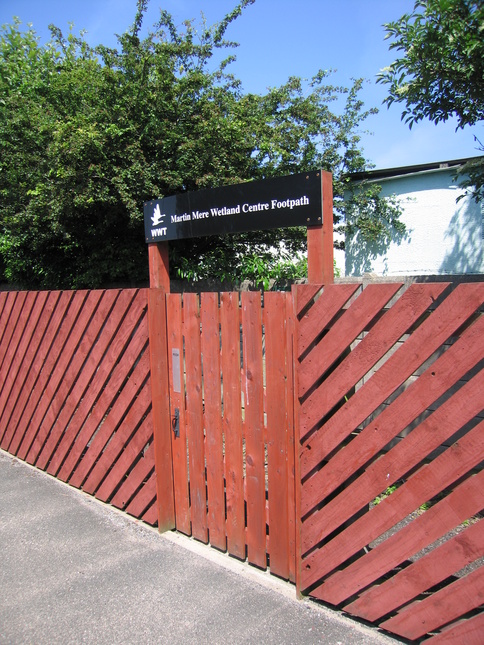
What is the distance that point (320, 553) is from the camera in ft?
9.61

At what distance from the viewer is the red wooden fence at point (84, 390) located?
14.0 feet

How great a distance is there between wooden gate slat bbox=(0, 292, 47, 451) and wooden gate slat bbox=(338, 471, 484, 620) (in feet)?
13.6

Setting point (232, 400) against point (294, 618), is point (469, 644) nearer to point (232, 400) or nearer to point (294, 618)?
point (294, 618)

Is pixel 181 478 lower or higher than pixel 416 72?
lower

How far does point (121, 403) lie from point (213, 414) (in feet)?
3.80

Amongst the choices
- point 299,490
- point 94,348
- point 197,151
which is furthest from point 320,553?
point 197,151

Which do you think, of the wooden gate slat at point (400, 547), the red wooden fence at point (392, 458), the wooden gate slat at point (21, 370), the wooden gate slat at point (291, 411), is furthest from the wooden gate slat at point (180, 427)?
the wooden gate slat at point (21, 370)

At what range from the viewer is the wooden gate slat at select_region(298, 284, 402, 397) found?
8.66ft

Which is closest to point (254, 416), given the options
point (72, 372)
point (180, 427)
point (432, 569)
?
point (180, 427)

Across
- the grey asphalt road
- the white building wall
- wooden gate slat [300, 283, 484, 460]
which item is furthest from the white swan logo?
the white building wall

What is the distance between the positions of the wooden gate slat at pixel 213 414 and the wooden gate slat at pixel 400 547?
98 cm

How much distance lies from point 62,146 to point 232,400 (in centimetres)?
528

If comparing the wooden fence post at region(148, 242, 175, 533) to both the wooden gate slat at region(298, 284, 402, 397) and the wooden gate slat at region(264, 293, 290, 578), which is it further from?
the wooden gate slat at region(298, 284, 402, 397)

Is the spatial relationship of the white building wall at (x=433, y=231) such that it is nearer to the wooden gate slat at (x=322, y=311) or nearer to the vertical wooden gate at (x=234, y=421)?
the vertical wooden gate at (x=234, y=421)
